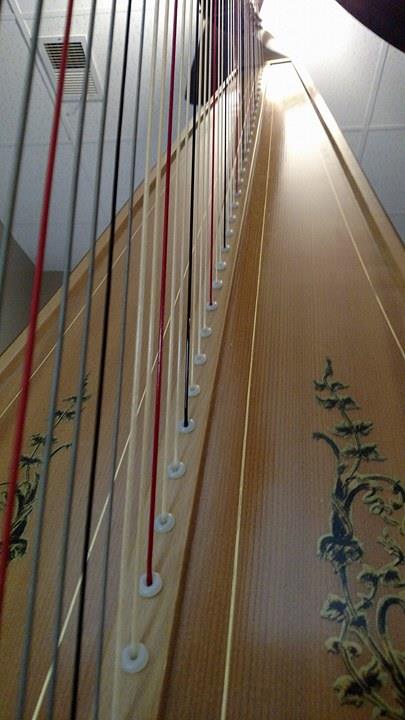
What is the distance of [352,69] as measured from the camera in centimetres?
Result: 277

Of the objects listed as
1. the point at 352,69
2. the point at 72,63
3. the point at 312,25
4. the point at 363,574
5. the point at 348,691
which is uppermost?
the point at 312,25

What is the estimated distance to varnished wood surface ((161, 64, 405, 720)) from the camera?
50 centimetres

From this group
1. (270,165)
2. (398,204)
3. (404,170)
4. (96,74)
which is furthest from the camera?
(398,204)

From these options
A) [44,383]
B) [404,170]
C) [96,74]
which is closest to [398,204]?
[404,170]

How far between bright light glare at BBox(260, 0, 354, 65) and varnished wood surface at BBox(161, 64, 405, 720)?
1.86 metres

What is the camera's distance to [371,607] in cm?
54

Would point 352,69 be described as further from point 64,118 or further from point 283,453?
point 283,453

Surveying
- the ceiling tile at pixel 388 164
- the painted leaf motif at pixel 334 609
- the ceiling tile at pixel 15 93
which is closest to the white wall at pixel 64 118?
the ceiling tile at pixel 15 93

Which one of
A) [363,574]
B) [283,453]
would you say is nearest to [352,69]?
[283,453]

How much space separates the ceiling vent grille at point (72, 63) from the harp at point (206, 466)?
1408 mm

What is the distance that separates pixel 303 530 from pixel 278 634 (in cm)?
13

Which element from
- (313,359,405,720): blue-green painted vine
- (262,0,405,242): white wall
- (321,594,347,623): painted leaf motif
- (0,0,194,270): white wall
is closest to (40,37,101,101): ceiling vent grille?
(0,0,194,270): white wall

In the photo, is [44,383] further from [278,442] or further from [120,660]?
[120,660]

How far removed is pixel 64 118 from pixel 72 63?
0.36 meters
